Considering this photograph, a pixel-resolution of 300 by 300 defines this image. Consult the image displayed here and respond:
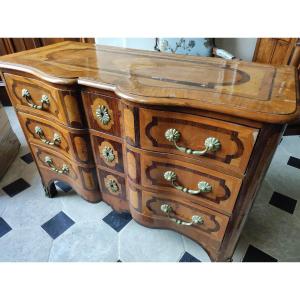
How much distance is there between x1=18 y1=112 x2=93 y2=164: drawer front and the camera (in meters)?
0.94

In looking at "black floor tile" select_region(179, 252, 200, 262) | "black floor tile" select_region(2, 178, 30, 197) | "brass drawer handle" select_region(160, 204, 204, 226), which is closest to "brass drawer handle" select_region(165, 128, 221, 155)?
"brass drawer handle" select_region(160, 204, 204, 226)

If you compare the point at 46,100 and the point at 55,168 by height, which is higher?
the point at 46,100

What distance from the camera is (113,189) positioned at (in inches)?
41.9

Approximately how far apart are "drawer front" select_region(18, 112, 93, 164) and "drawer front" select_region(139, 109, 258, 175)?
331mm

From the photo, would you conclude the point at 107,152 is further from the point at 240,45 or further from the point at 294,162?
the point at 240,45

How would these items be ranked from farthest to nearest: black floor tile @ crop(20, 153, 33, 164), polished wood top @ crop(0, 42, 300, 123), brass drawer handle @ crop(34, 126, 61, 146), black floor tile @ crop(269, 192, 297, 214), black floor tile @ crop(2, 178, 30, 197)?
black floor tile @ crop(20, 153, 33, 164) → black floor tile @ crop(2, 178, 30, 197) → black floor tile @ crop(269, 192, 297, 214) → brass drawer handle @ crop(34, 126, 61, 146) → polished wood top @ crop(0, 42, 300, 123)

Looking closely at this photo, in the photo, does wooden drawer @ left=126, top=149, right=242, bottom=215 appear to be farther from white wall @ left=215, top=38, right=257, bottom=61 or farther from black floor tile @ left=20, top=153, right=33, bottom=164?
white wall @ left=215, top=38, right=257, bottom=61

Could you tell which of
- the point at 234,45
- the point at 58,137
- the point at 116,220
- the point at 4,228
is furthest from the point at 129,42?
the point at 4,228

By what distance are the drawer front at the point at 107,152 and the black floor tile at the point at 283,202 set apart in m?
1.02

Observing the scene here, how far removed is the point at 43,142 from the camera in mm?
1085

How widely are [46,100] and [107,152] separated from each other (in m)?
0.32

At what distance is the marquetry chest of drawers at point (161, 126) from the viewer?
62 centimetres

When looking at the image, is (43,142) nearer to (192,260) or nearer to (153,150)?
(153,150)

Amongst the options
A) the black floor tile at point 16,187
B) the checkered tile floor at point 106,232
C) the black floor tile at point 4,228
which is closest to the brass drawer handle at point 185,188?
the checkered tile floor at point 106,232
